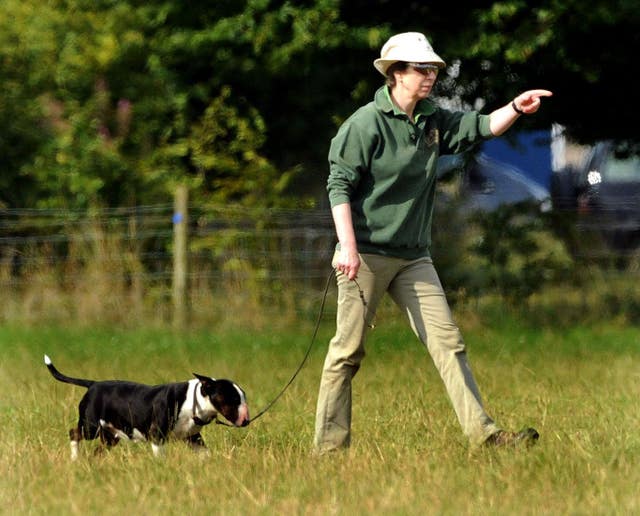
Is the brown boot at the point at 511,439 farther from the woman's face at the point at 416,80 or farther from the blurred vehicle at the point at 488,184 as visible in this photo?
the blurred vehicle at the point at 488,184

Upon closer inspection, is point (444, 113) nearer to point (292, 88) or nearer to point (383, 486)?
point (383, 486)

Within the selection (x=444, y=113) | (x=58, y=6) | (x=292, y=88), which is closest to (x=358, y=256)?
(x=444, y=113)

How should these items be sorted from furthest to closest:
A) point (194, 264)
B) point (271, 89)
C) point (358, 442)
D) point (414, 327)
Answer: point (271, 89) → point (194, 264) → point (358, 442) → point (414, 327)

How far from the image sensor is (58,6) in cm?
2355

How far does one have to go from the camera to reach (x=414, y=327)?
294 inches

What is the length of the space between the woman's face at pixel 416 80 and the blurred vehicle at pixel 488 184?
850 cm

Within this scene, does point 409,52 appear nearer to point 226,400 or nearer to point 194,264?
point 226,400

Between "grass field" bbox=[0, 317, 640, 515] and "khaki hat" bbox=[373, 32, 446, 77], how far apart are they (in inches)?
72.8

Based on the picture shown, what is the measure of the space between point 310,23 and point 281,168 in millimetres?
3591

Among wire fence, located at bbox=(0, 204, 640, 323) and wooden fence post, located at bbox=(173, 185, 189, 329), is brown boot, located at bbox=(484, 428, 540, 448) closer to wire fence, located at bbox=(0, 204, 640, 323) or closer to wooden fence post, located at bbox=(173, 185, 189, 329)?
wire fence, located at bbox=(0, 204, 640, 323)

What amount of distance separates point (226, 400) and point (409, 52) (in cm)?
190

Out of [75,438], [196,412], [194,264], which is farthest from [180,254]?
[196,412]

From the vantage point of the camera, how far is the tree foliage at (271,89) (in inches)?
582

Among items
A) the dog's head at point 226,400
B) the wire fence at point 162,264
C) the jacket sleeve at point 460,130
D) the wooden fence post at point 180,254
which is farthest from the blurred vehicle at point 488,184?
the dog's head at point 226,400
